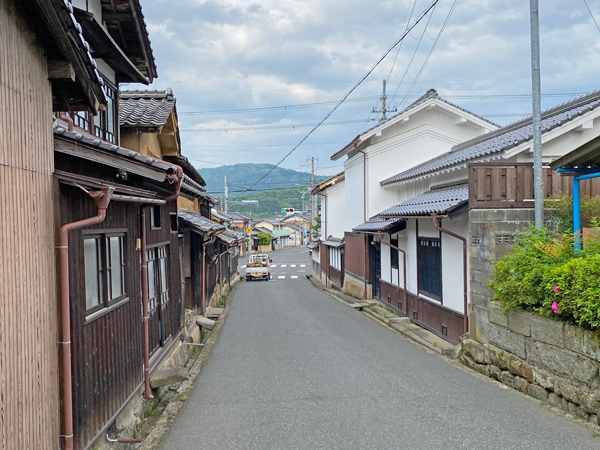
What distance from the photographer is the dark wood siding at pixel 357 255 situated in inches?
823

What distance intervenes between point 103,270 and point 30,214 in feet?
6.52

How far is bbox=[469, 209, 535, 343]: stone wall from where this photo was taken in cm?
879

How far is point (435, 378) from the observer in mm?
8492

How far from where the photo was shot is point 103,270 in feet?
19.9

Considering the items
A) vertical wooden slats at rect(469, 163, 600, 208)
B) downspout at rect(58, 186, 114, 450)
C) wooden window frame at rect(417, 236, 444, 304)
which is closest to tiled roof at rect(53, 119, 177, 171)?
downspout at rect(58, 186, 114, 450)

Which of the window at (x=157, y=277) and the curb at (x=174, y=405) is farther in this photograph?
the window at (x=157, y=277)

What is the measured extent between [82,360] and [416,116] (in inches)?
731

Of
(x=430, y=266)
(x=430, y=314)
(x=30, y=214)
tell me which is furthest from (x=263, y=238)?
(x=30, y=214)

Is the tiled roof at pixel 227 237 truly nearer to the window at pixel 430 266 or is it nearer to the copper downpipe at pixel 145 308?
the window at pixel 430 266

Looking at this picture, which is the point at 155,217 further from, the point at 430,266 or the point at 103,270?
the point at 430,266

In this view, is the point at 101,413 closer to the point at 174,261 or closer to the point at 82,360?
the point at 82,360

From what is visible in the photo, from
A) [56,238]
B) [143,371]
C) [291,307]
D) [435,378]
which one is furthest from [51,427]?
[291,307]

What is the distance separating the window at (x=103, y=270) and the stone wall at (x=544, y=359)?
6.37 metres

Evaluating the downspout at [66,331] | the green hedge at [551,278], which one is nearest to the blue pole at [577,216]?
the green hedge at [551,278]
